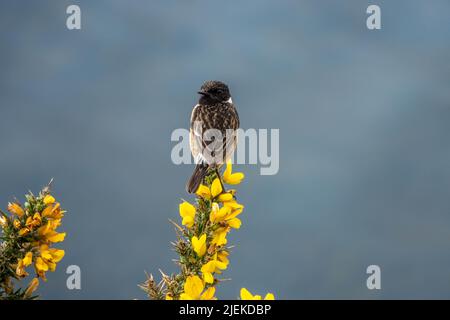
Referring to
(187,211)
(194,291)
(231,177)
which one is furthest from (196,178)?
(194,291)

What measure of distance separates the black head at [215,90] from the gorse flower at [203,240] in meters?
3.23

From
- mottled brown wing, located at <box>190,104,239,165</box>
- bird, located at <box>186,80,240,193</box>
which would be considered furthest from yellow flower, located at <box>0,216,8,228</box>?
mottled brown wing, located at <box>190,104,239,165</box>

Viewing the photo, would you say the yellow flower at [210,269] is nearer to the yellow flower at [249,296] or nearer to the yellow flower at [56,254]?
the yellow flower at [249,296]

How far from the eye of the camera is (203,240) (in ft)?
10.5

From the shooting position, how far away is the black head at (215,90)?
684 centimetres

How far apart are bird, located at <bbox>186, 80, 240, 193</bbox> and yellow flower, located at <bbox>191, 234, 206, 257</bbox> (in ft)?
9.98

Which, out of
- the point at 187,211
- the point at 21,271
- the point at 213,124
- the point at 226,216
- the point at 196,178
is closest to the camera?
the point at 21,271

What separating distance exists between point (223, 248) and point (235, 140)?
345cm

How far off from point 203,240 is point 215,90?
12.9 ft

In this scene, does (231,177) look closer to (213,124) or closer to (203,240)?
(203,240)

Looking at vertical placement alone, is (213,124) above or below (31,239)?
above
